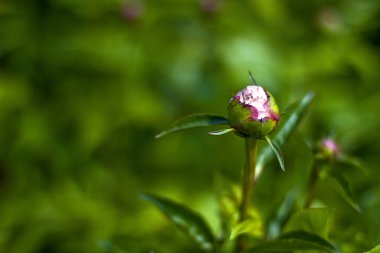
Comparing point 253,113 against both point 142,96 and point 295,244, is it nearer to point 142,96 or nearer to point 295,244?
point 295,244

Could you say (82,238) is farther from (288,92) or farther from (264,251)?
(264,251)

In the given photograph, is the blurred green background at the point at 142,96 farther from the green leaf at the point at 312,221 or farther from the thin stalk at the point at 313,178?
the green leaf at the point at 312,221

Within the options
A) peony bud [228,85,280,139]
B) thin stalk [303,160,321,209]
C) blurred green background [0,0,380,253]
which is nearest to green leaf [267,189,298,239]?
thin stalk [303,160,321,209]

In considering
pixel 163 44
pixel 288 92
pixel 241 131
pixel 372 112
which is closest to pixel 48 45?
pixel 163 44

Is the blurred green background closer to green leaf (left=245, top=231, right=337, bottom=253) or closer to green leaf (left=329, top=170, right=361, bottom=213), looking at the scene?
green leaf (left=329, top=170, right=361, bottom=213)

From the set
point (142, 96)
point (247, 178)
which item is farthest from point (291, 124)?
point (142, 96)
